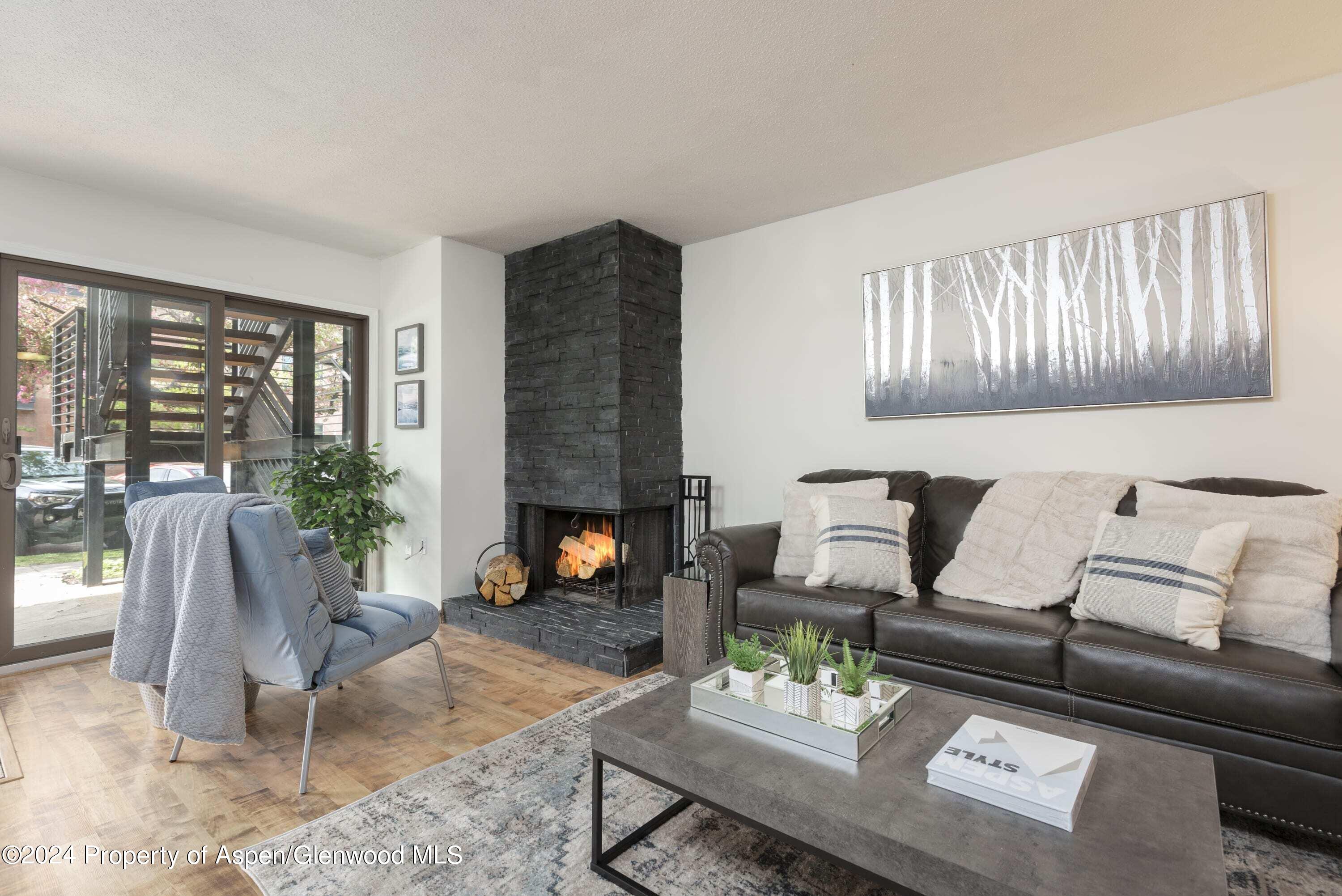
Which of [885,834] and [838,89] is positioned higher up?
[838,89]

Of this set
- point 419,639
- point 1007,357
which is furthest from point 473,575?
point 1007,357

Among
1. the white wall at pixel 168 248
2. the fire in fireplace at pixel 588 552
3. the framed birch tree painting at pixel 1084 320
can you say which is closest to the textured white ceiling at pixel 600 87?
the white wall at pixel 168 248

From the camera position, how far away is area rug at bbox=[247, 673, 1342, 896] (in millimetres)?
1579

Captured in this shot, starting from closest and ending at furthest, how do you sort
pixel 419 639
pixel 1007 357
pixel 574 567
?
1. pixel 419 639
2. pixel 1007 357
3. pixel 574 567

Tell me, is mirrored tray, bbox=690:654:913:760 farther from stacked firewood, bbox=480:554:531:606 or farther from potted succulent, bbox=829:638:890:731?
stacked firewood, bbox=480:554:531:606

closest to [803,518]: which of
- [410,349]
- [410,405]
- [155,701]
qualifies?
[155,701]

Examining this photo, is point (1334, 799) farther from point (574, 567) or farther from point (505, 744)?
point (574, 567)

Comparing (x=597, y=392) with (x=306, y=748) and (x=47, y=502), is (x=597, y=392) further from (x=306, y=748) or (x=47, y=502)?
(x=47, y=502)

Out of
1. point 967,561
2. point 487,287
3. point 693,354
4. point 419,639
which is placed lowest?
point 419,639

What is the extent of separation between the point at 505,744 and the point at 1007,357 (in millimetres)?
2752

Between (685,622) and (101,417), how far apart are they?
3.39 metres

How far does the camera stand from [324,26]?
2.12m

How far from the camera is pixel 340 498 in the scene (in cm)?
402

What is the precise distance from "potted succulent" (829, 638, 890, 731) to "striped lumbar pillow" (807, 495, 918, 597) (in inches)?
43.5
